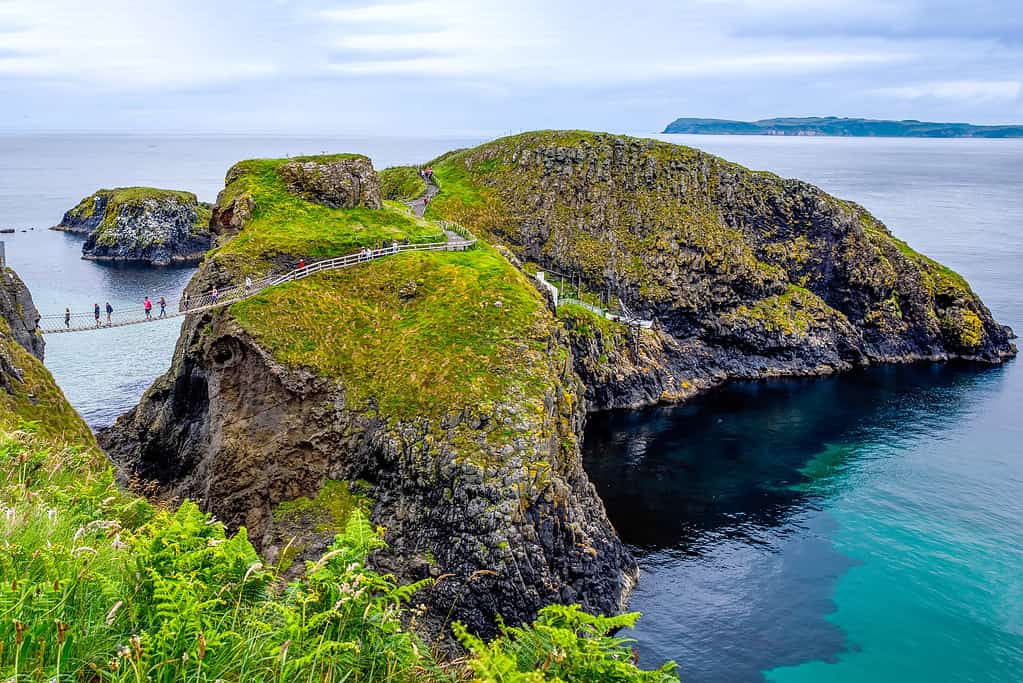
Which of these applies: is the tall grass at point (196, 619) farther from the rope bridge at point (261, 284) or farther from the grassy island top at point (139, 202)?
the grassy island top at point (139, 202)

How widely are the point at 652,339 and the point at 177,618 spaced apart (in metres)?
85.6

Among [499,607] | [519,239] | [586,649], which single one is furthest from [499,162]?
Answer: [586,649]

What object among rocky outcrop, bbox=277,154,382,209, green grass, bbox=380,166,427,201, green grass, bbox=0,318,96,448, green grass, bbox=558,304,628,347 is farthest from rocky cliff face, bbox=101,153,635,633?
green grass, bbox=380,166,427,201

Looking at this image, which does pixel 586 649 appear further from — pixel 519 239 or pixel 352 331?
pixel 519 239

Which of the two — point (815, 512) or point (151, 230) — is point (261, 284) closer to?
point (815, 512)

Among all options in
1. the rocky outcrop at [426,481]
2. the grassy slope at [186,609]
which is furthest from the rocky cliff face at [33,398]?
the grassy slope at [186,609]

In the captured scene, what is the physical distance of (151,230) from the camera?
148500 mm

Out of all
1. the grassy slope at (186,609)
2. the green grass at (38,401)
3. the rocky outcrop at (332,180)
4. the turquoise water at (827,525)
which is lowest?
the turquoise water at (827,525)

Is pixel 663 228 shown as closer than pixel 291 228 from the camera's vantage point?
No

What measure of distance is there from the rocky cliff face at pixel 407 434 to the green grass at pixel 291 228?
2.78 metres

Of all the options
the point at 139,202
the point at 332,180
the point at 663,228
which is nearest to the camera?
the point at 332,180

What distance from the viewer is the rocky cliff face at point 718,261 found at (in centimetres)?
9681

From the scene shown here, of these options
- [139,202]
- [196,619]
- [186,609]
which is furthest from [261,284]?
[139,202]

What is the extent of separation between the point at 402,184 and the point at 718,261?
167 feet
